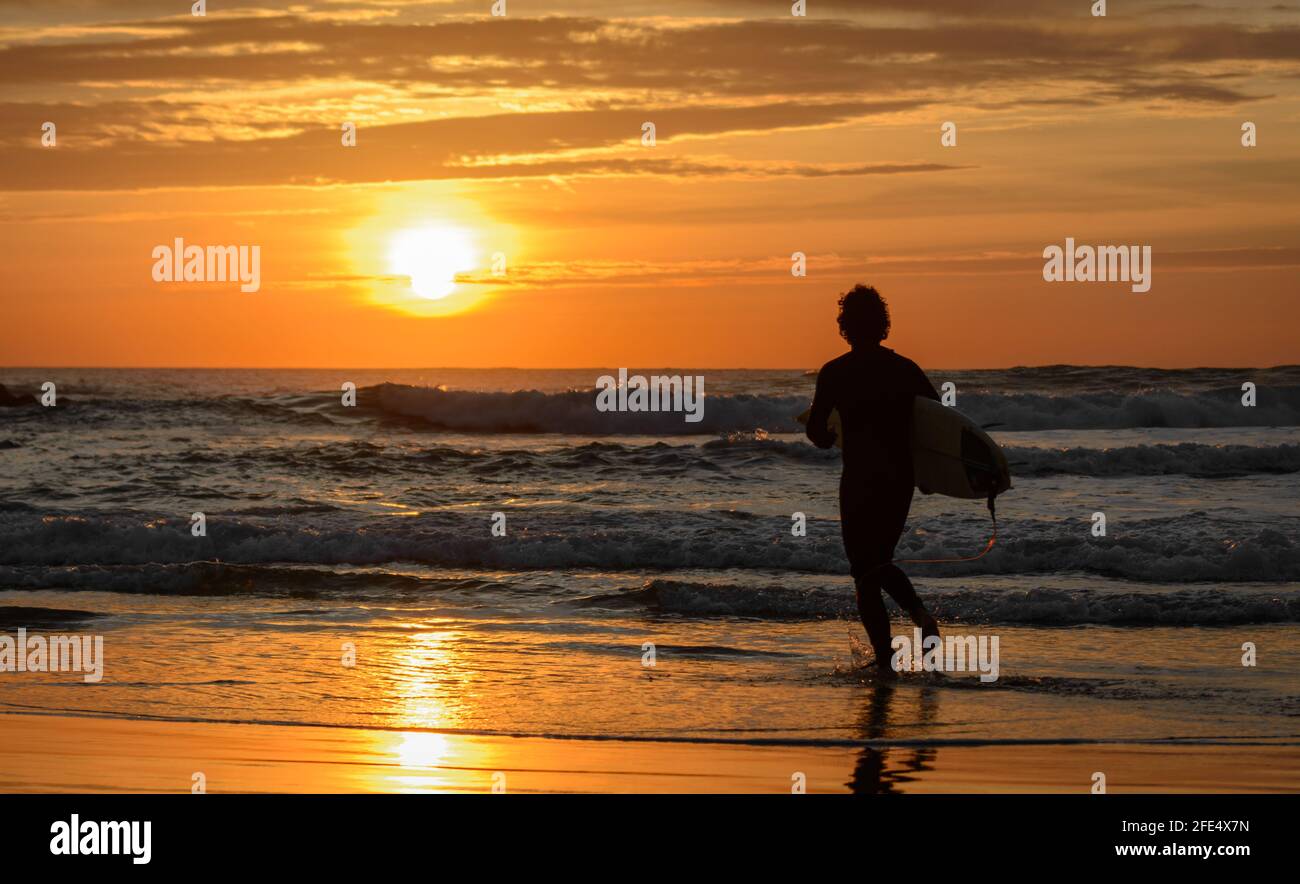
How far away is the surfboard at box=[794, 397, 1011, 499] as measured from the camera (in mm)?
7477

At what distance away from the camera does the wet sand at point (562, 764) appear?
5215 mm

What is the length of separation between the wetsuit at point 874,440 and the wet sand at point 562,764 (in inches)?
59.0

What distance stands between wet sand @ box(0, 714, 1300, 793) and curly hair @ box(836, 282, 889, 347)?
2219mm

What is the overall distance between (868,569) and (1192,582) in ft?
17.9

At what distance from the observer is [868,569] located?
720 cm
